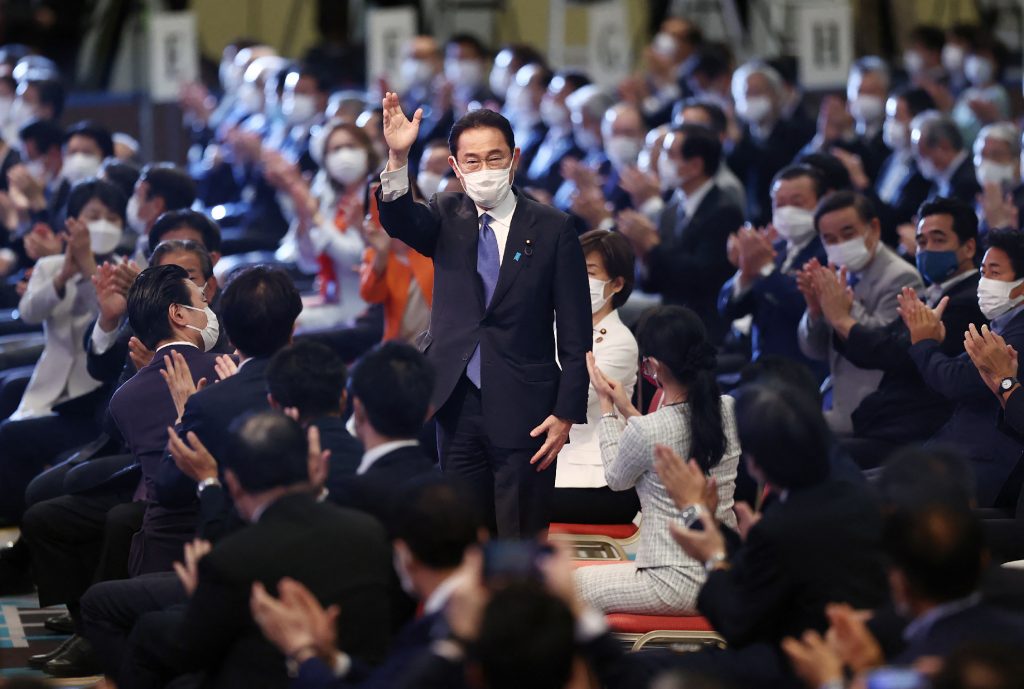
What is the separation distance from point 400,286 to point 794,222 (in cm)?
143

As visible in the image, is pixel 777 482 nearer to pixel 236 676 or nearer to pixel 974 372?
pixel 236 676

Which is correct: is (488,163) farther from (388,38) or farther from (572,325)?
(388,38)

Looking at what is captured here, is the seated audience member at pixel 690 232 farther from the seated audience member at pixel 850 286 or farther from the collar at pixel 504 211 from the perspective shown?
A: the collar at pixel 504 211

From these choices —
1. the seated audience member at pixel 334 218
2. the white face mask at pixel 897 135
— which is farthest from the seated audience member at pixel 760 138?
the seated audience member at pixel 334 218

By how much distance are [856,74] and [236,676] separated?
23.3ft

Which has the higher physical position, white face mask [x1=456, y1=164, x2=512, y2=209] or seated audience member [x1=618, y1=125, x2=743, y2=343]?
white face mask [x1=456, y1=164, x2=512, y2=209]

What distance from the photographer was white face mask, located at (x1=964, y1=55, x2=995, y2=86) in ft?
35.3

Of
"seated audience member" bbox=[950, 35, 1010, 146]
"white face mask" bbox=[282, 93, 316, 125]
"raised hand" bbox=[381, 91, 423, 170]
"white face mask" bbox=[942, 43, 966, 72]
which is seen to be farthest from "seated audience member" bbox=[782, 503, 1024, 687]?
"white face mask" bbox=[942, 43, 966, 72]

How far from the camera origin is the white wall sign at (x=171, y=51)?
439 inches

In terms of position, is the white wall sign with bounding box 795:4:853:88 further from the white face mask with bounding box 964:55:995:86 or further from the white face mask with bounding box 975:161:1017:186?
the white face mask with bounding box 975:161:1017:186

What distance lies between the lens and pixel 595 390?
455 cm

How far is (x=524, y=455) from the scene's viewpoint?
4.01 m

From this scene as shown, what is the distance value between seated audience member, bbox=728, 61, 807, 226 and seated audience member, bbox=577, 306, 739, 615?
4696mm

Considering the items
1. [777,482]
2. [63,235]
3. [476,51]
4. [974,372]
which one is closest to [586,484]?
[974,372]
